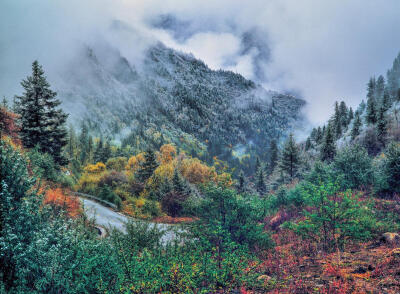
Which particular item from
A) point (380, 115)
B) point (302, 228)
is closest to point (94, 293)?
point (302, 228)

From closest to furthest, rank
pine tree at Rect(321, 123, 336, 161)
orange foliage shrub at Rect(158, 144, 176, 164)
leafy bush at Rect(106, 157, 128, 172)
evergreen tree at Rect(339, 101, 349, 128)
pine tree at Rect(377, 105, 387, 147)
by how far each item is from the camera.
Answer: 1. pine tree at Rect(377, 105, 387, 147)
2. pine tree at Rect(321, 123, 336, 161)
3. leafy bush at Rect(106, 157, 128, 172)
4. orange foliage shrub at Rect(158, 144, 176, 164)
5. evergreen tree at Rect(339, 101, 349, 128)

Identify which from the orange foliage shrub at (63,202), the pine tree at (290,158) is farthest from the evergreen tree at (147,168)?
the pine tree at (290,158)

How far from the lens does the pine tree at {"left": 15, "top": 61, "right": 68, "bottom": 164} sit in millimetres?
18875

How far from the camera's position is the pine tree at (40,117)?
743 inches

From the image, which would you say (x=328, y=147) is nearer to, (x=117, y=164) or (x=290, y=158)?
(x=290, y=158)

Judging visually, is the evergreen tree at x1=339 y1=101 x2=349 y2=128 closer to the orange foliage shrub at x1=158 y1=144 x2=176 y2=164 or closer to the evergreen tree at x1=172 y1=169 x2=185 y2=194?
the orange foliage shrub at x1=158 y1=144 x2=176 y2=164

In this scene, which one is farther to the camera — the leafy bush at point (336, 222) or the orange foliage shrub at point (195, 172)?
the orange foliage shrub at point (195, 172)

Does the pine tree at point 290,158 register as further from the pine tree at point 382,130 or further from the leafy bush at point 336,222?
the leafy bush at point 336,222

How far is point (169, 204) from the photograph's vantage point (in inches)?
1029

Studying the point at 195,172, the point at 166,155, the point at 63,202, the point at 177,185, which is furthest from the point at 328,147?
the point at 63,202

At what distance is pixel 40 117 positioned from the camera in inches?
766

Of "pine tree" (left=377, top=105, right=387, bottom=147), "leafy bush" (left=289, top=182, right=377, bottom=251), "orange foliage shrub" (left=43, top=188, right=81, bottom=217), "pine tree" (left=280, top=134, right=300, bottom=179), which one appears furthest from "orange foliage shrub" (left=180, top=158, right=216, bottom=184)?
"pine tree" (left=377, top=105, right=387, bottom=147)

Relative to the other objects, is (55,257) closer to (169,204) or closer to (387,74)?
(169,204)

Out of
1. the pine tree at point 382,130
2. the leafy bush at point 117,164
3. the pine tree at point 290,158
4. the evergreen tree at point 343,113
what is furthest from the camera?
the evergreen tree at point 343,113
